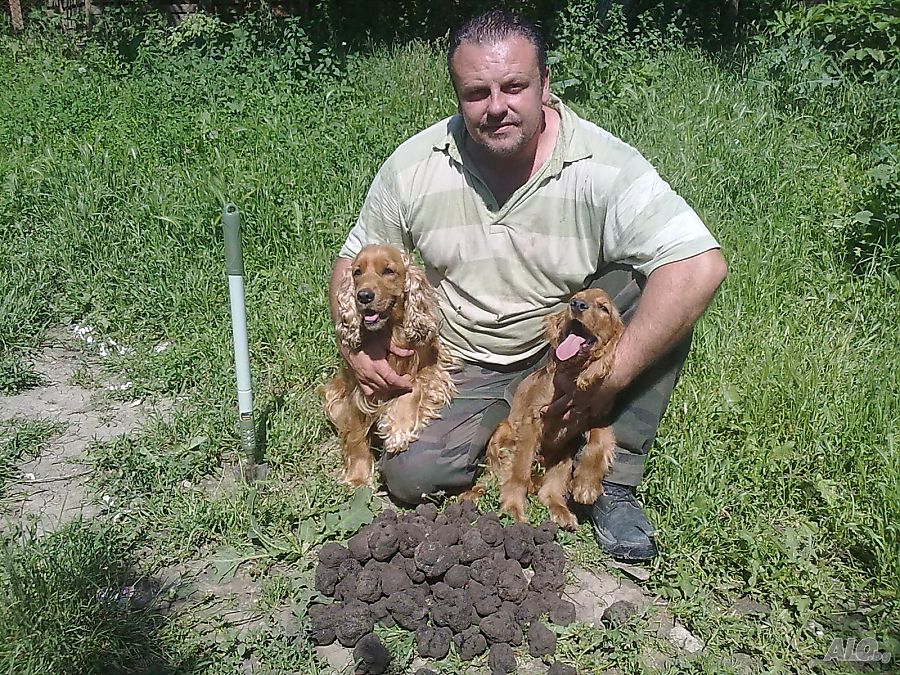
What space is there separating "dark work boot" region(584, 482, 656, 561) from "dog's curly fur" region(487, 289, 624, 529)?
0.20ft

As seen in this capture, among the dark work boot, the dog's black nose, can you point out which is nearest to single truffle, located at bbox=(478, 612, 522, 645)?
the dark work boot

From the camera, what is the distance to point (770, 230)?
515cm

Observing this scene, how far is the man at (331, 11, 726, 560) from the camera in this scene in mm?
3082

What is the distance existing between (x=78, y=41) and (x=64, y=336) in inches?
299

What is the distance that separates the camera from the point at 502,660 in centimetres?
267

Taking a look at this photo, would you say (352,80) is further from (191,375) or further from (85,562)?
(85,562)

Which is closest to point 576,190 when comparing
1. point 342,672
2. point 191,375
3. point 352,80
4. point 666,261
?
point 666,261

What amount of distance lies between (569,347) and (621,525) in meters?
0.73

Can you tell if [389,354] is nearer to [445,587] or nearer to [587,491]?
[587,491]

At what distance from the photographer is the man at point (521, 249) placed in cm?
308

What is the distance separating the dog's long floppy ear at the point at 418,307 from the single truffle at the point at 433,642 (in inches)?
49.5

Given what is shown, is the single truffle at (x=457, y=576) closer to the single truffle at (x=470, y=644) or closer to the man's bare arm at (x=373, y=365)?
the single truffle at (x=470, y=644)

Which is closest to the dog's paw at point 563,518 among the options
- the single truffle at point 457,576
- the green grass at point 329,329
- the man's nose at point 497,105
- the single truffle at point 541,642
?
the green grass at point 329,329

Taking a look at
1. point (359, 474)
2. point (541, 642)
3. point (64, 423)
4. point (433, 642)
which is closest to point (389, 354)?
point (359, 474)
